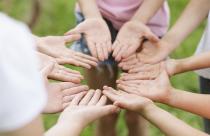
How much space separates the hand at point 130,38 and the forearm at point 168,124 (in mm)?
311

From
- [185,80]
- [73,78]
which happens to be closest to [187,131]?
[73,78]

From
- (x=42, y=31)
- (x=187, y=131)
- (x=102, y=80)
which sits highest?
(x=42, y=31)

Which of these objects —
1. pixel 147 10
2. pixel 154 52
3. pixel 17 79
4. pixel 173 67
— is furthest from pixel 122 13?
pixel 17 79

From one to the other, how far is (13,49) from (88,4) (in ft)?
3.37

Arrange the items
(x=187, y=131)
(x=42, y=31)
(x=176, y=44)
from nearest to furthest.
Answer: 1. (x=187, y=131)
2. (x=176, y=44)
3. (x=42, y=31)

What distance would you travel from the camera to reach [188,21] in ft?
6.31

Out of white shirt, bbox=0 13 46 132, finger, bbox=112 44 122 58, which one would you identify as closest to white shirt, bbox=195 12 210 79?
finger, bbox=112 44 122 58

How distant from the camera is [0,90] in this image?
0.98 metres

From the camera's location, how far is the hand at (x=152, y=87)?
1.71 m

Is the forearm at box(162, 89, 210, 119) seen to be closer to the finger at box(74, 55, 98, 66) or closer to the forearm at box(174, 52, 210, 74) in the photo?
the forearm at box(174, 52, 210, 74)

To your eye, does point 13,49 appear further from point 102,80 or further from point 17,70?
point 102,80

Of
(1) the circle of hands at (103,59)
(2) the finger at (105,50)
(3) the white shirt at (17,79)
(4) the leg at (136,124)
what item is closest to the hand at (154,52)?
(1) the circle of hands at (103,59)

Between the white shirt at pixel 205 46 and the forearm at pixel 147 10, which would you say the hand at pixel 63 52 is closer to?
the forearm at pixel 147 10

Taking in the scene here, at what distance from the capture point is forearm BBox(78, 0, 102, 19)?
6.44ft
